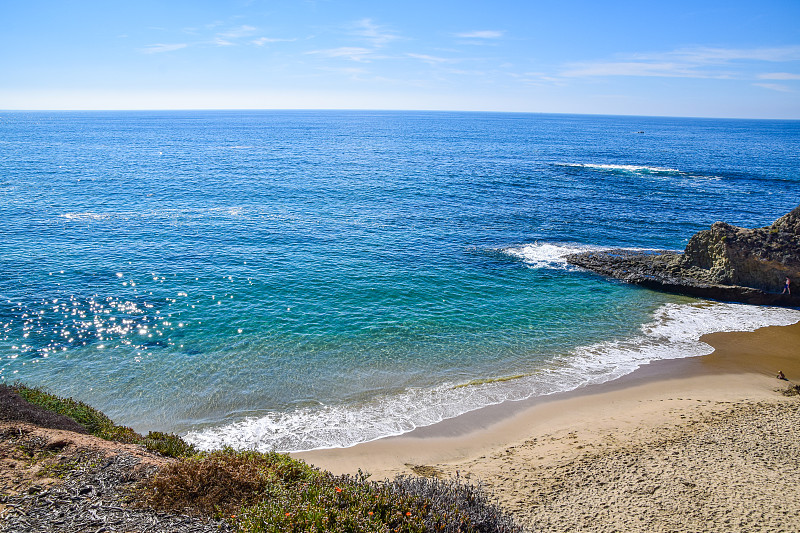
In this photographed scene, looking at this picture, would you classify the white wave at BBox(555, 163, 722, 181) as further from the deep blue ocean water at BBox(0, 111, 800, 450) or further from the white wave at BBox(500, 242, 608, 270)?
the white wave at BBox(500, 242, 608, 270)

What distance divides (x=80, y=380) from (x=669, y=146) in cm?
16574

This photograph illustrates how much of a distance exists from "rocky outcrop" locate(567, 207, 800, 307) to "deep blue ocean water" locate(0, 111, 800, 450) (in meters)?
1.78

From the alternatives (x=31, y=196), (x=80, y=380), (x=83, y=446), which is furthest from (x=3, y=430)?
(x=31, y=196)

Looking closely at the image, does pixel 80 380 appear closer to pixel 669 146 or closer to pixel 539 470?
pixel 539 470

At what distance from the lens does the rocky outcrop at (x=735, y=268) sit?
33188 millimetres

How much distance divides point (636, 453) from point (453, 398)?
25.4 ft

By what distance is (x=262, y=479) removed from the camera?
11.4 metres

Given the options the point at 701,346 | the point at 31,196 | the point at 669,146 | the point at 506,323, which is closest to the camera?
the point at 701,346

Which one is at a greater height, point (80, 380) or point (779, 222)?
point (779, 222)

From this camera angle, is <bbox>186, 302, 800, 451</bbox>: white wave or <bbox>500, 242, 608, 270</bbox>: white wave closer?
<bbox>186, 302, 800, 451</bbox>: white wave

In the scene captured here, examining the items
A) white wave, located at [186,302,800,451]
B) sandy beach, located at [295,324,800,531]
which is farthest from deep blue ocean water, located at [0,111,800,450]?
sandy beach, located at [295,324,800,531]

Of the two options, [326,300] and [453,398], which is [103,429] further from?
[326,300]

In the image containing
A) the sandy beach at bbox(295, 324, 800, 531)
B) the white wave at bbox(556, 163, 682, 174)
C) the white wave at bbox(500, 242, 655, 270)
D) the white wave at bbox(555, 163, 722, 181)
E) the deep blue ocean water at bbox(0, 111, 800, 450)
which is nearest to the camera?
the sandy beach at bbox(295, 324, 800, 531)

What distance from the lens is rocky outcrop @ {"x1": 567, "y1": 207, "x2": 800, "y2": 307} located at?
109ft
